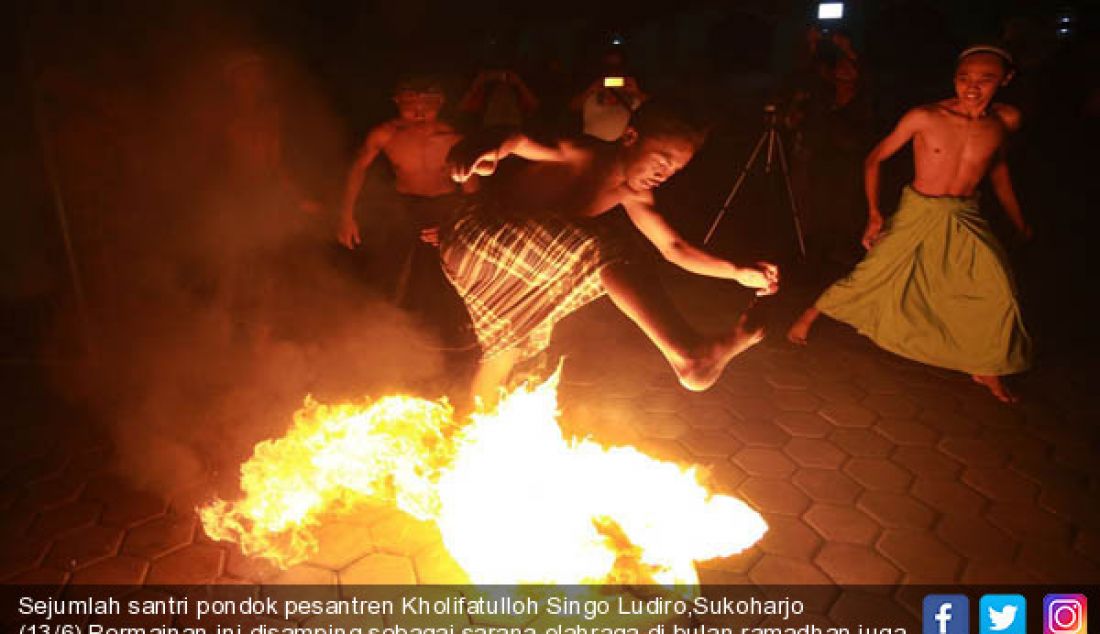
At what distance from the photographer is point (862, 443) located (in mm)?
4445

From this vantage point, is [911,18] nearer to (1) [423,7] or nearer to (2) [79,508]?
(1) [423,7]

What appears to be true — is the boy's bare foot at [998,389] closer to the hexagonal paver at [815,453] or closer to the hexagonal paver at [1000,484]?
the hexagonal paver at [1000,484]

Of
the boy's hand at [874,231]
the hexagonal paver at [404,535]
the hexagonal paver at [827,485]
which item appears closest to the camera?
the hexagonal paver at [404,535]

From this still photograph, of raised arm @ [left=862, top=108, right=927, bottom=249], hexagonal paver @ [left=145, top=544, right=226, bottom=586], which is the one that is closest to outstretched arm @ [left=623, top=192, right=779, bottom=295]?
hexagonal paver @ [left=145, top=544, right=226, bottom=586]

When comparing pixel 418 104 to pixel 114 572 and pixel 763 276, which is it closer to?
pixel 763 276

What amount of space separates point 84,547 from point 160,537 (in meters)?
0.33

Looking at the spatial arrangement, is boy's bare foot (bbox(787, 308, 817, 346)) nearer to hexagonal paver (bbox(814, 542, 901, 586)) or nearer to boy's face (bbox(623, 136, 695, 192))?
hexagonal paver (bbox(814, 542, 901, 586))

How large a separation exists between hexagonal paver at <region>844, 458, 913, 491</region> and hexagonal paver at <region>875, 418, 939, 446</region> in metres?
0.33

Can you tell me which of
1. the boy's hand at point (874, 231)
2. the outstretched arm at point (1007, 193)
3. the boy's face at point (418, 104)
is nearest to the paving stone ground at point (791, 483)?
the boy's hand at point (874, 231)

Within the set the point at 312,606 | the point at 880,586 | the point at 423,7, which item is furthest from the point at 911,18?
the point at 312,606

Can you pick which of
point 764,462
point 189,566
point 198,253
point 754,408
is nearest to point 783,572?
point 764,462

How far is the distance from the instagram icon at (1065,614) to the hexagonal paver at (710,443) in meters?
1.67

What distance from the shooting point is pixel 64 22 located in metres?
4.20

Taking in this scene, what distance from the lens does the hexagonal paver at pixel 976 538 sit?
345cm
